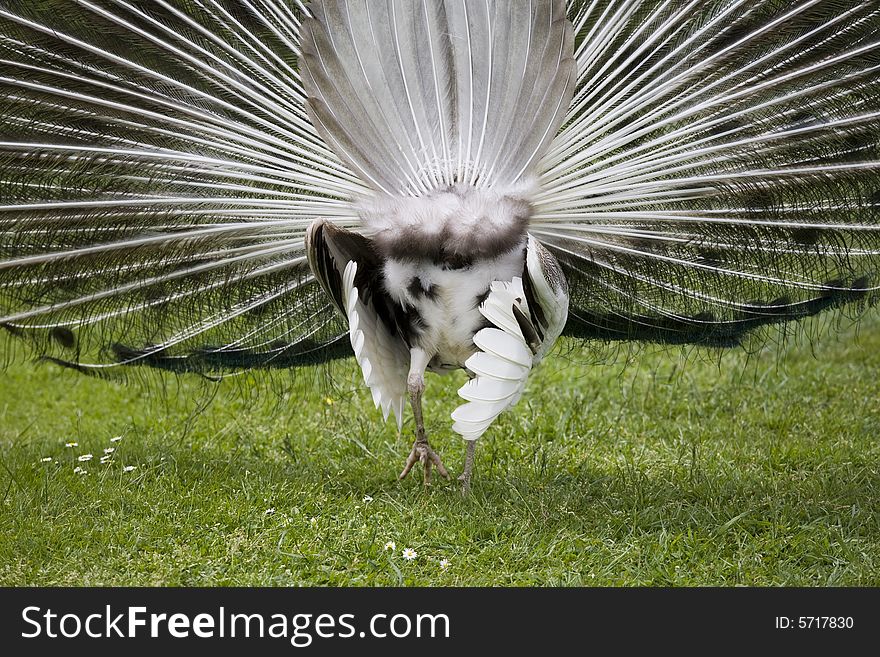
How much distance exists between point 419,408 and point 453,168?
1.00 metres

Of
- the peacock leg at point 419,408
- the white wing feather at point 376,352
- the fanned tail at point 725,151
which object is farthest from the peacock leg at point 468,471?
the fanned tail at point 725,151

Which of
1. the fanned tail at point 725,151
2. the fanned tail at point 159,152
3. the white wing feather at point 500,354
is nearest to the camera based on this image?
the white wing feather at point 500,354

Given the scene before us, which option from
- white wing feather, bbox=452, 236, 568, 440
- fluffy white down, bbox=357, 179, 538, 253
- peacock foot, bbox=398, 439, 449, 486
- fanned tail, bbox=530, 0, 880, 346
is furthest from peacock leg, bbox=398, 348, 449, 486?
fanned tail, bbox=530, 0, 880, 346

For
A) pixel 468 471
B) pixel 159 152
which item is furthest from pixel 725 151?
pixel 159 152

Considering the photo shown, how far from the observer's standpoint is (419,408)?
14.5 ft

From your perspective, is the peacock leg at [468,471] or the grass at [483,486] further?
the peacock leg at [468,471]

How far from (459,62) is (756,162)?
49.7 inches

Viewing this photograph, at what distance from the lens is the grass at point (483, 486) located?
13.7 ft

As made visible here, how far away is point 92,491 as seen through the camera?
4945 millimetres

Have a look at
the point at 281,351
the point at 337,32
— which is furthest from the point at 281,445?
the point at 337,32

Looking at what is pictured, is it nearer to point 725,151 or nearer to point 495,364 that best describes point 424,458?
point 495,364

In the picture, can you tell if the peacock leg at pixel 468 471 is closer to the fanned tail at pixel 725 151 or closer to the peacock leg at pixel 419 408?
the peacock leg at pixel 419 408

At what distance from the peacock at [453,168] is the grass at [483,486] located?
1.75 ft

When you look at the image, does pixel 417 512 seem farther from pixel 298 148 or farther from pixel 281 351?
pixel 298 148
